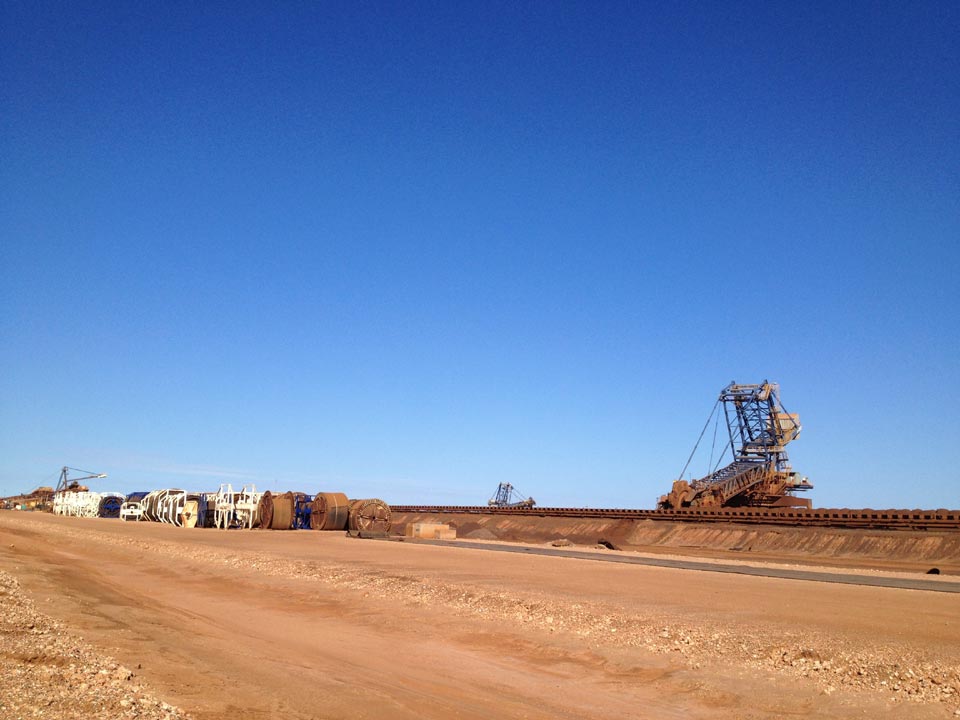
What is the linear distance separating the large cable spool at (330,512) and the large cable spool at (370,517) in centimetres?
266

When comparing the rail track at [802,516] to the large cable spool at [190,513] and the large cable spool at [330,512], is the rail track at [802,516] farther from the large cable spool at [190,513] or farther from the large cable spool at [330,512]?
the large cable spool at [190,513]

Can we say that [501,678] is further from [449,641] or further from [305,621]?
[305,621]

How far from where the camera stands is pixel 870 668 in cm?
1149

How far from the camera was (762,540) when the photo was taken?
43.4 meters

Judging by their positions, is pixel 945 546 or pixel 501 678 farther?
pixel 945 546

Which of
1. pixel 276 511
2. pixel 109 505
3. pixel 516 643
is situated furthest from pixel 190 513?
pixel 516 643

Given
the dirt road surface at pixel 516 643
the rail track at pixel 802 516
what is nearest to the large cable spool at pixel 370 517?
the rail track at pixel 802 516

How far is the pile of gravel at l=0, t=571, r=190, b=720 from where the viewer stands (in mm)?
7062

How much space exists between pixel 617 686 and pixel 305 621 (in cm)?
797

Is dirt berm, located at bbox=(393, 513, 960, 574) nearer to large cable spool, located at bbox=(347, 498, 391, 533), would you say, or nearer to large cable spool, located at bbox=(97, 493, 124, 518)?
large cable spool, located at bbox=(347, 498, 391, 533)

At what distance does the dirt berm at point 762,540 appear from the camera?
113 feet

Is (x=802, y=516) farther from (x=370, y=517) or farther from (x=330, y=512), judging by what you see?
(x=330, y=512)

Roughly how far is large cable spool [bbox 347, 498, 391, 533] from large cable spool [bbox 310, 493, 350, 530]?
105 inches

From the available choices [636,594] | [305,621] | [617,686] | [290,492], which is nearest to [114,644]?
[305,621]
